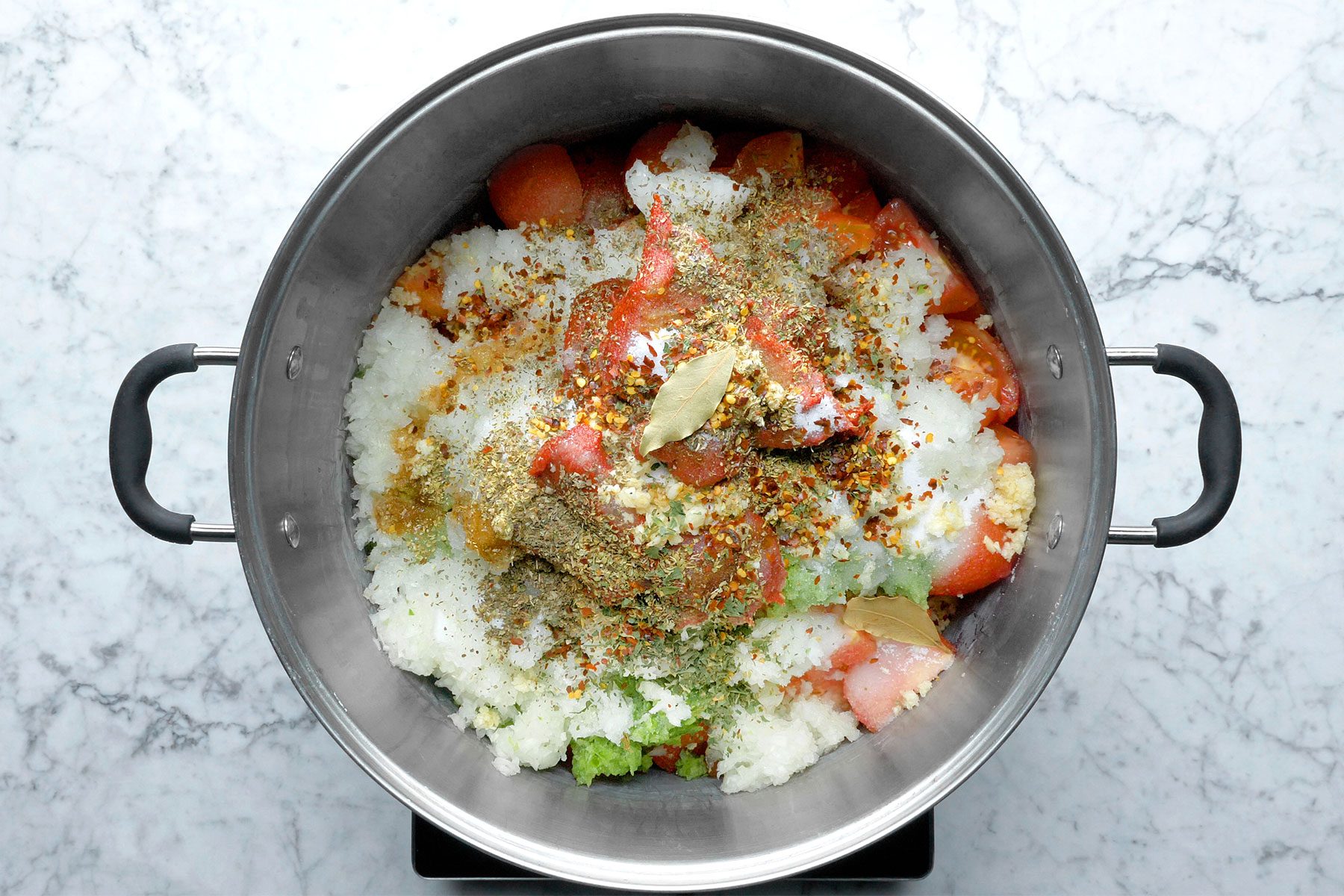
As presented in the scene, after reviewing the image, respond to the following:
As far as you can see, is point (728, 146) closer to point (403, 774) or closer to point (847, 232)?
point (847, 232)

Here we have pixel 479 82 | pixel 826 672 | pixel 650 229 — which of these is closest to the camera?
pixel 479 82

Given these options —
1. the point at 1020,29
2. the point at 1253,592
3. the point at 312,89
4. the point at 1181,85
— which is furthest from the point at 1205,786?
the point at 312,89

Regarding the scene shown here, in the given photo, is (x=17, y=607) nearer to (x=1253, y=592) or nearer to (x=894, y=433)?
(x=894, y=433)

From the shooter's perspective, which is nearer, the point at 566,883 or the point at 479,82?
the point at 479,82

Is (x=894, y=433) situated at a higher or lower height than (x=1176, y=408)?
lower

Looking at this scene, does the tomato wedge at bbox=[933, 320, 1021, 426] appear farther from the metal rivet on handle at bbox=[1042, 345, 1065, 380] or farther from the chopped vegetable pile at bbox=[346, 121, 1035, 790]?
the metal rivet on handle at bbox=[1042, 345, 1065, 380]

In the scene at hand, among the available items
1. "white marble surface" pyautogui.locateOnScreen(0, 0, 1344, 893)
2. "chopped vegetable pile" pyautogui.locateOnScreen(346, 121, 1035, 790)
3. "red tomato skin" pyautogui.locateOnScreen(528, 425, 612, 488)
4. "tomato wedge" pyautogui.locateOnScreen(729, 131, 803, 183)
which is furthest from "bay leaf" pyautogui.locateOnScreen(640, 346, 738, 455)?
"white marble surface" pyautogui.locateOnScreen(0, 0, 1344, 893)

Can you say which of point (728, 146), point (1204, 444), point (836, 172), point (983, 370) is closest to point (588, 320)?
point (728, 146)
